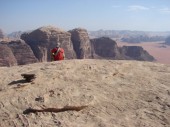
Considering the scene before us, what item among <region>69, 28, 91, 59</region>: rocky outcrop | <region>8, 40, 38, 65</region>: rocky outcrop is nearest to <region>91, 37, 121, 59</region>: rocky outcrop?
<region>69, 28, 91, 59</region>: rocky outcrop

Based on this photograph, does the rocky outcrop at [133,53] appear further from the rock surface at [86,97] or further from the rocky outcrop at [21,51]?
the rock surface at [86,97]

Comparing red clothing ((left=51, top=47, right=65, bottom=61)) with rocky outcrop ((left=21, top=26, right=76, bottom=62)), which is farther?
rocky outcrop ((left=21, top=26, right=76, bottom=62))

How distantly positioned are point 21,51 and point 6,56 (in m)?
2.91

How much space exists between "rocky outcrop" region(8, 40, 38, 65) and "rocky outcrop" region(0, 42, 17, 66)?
127cm

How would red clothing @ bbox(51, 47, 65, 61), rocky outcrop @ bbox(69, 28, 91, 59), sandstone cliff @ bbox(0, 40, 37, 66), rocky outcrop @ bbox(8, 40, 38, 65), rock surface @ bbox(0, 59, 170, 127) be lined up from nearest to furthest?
rock surface @ bbox(0, 59, 170, 127)
red clothing @ bbox(51, 47, 65, 61)
sandstone cliff @ bbox(0, 40, 37, 66)
rocky outcrop @ bbox(8, 40, 38, 65)
rocky outcrop @ bbox(69, 28, 91, 59)

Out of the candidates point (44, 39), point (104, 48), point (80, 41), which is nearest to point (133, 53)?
point (104, 48)

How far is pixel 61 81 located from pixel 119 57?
5660cm

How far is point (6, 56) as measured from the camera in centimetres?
4269

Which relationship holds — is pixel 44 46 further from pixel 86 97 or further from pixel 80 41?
pixel 86 97

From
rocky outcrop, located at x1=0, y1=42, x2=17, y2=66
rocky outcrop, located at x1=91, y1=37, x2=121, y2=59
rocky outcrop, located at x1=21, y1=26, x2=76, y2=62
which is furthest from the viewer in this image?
rocky outcrop, located at x1=91, y1=37, x2=121, y2=59

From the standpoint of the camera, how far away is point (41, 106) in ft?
20.4

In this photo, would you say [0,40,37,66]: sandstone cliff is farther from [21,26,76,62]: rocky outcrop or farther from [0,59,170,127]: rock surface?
[0,59,170,127]: rock surface

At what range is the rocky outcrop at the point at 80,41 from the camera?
5319cm

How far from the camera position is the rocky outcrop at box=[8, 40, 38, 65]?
44.5m
